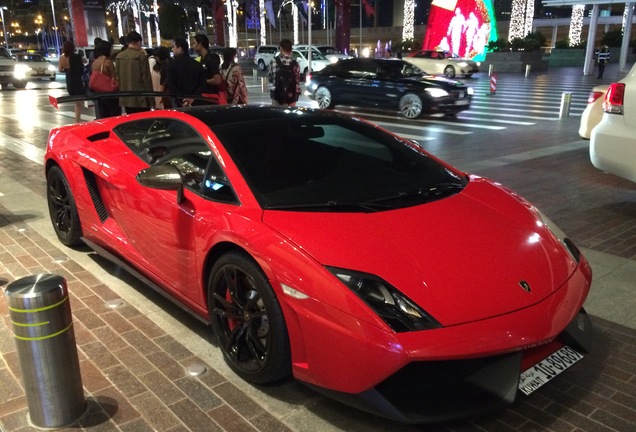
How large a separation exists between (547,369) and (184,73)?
7159 mm

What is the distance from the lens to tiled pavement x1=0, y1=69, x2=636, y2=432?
2676 millimetres

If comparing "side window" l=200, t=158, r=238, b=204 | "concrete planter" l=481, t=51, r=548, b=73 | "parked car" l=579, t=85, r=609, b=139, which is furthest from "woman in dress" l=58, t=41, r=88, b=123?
"concrete planter" l=481, t=51, r=548, b=73

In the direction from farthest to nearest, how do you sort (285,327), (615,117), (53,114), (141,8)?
(141,8) < (53,114) < (615,117) < (285,327)

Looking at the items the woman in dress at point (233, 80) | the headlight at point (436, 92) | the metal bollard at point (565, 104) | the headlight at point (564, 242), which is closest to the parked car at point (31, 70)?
the headlight at point (436, 92)

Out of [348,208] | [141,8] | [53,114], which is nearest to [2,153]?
[53,114]

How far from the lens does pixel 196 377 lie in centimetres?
307

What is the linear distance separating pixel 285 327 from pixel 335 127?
167 cm

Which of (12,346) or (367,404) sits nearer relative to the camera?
(367,404)

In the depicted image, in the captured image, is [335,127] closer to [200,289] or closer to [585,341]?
[200,289]

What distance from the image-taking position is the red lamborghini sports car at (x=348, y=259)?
239 centimetres

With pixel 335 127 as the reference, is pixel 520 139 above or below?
below

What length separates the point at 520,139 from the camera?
10992 millimetres

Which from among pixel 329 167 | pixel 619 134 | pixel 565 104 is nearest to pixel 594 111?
pixel 619 134

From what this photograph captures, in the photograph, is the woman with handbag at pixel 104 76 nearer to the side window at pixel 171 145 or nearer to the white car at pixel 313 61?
the side window at pixel 171 145
